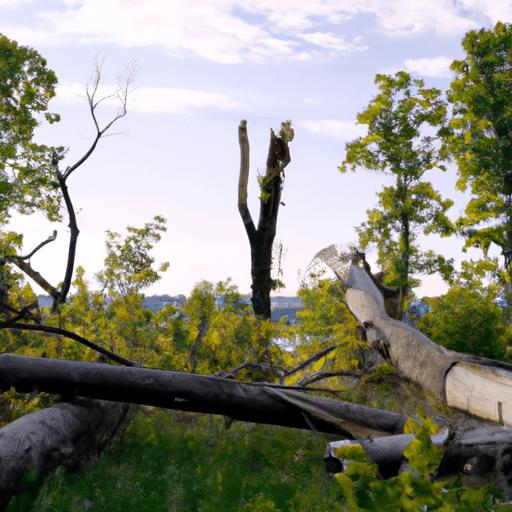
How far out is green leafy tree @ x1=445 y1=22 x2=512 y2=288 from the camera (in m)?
17.5

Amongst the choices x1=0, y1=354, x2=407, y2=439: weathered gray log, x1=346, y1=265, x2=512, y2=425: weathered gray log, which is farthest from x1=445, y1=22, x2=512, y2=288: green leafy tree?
x1=0, y1=354, x2=407, y2=439: weathered gray log

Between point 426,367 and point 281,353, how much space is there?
8.09 feet

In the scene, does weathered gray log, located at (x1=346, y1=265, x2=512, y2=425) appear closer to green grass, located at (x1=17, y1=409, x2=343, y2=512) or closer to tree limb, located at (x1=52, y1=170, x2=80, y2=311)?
green grass, located at (x1=17, y1=409, x2=343, y2=512)

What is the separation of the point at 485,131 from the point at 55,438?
55.9ft

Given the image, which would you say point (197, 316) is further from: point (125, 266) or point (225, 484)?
point (125, 266)

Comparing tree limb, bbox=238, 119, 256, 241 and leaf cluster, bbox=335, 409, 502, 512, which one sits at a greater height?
tree limb, bbox=238, 119, 256, 241

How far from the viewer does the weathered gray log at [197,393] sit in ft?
16.5

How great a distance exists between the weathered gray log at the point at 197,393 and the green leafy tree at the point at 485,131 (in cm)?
1404

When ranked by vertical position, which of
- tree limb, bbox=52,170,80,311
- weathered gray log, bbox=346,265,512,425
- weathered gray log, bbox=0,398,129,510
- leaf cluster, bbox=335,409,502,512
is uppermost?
tree limb, bbox=52,170,80,311

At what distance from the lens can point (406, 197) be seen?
16578 millimetres

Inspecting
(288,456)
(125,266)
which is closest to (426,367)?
(288,456)

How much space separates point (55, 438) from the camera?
4.33 m

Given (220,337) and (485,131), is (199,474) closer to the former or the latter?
(220,337)

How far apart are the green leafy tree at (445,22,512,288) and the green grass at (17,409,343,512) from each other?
559 inches
